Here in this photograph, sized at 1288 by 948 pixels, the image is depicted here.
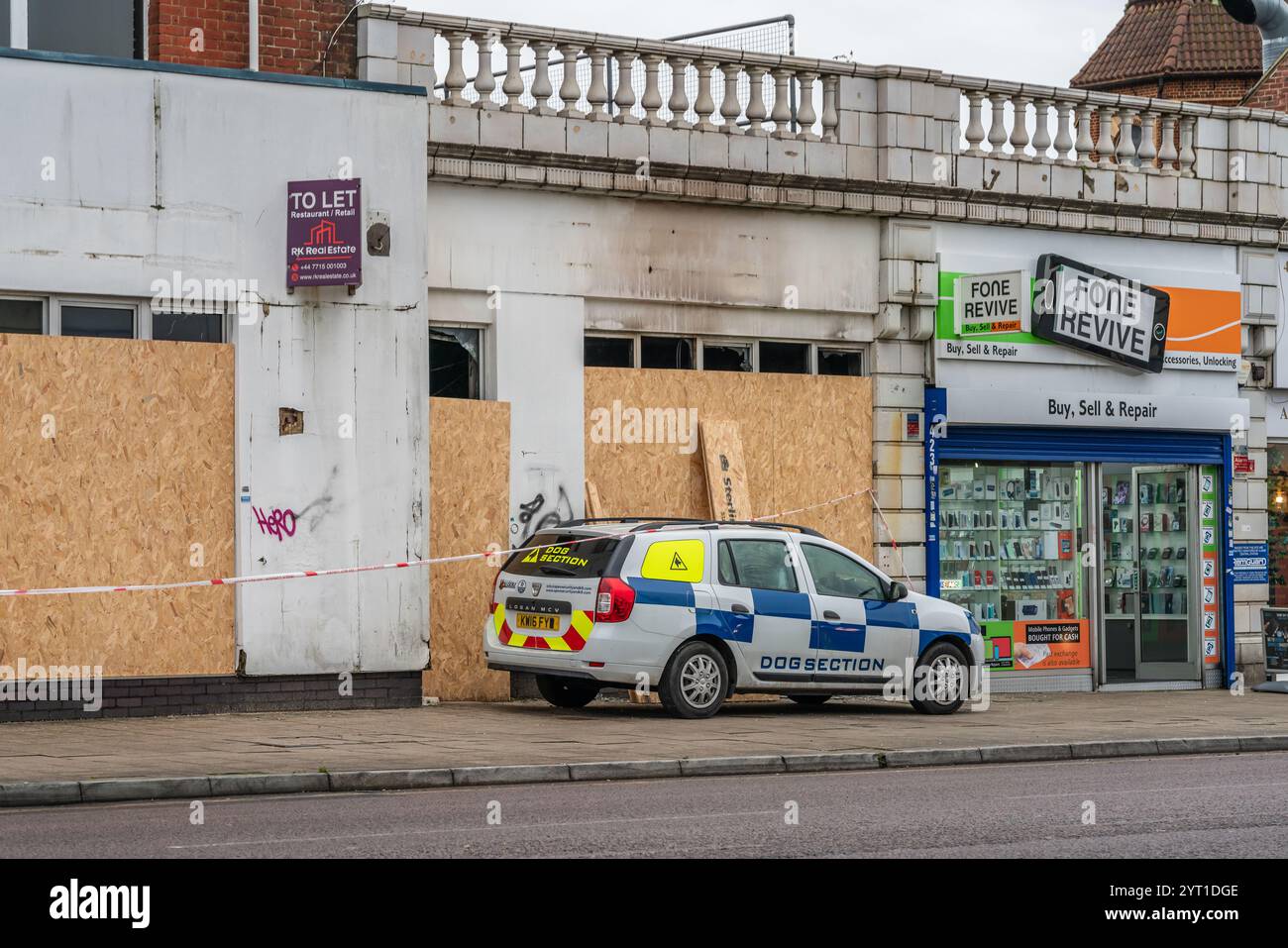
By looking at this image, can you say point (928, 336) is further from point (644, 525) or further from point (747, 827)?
point (747, 827)

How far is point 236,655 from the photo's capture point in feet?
56.9

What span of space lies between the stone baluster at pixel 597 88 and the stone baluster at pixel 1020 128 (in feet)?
18.0

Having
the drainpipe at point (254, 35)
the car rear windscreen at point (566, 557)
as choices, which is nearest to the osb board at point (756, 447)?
the car rear windscreen at point (566, 557)

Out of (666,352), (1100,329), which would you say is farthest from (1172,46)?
(666,352)

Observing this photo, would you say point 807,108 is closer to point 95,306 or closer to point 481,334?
point 481,334

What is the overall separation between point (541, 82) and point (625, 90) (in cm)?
112

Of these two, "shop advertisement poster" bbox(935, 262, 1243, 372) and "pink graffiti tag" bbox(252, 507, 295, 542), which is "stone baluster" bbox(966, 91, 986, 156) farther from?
"pink graffiti tag" bbox(252, 507, 295, 542)

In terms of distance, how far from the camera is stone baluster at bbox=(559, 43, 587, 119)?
20016 mm

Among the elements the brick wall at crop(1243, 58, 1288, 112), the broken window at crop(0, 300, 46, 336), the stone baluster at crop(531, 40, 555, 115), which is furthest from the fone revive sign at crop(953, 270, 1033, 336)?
the broken window at crop(0, 300, 46, 336)

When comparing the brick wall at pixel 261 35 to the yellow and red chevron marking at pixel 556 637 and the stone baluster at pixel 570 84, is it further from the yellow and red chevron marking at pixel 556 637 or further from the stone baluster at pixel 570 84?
the yellow and red chevron marking at pixel 556 637

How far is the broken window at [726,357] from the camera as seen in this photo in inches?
826

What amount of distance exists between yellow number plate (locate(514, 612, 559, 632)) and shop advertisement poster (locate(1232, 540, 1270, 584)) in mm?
10970
